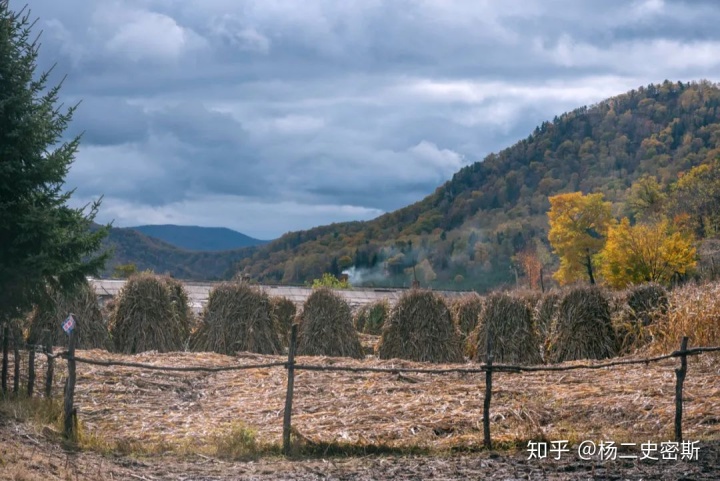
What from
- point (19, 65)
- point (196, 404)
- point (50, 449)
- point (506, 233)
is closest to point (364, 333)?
point (196, 404)

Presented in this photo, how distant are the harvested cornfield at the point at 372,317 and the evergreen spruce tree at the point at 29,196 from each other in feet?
40.6

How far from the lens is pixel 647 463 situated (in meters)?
9.48

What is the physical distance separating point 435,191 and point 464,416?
429 ft

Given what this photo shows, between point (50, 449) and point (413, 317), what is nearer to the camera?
point (50, 449)

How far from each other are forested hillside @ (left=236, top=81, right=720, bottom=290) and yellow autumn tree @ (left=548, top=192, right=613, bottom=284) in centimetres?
1572

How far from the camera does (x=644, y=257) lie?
156 feet

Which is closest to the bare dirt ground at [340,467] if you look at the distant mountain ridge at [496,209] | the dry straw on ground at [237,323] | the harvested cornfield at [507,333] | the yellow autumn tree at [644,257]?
the harvested cornfield at [507,333]

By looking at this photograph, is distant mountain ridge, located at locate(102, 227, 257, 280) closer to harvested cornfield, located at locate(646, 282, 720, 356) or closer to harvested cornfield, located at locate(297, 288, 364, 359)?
harvested cornfield, located at locate(297, 288, 364, 359)

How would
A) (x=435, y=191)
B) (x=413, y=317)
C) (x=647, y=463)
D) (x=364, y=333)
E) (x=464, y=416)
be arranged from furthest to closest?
(x=435, y=191)
(x=364, y=333)
(x=413, y=317)
(x=464, y=416)
(x=647, y=463)

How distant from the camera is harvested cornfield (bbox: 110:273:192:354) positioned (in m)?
19.4

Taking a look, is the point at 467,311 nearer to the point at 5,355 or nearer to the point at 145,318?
the point at 145,318

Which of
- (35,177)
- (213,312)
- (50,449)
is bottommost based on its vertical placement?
(50,449)

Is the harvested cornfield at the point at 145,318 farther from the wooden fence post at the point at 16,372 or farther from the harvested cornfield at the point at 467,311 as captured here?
the wooden fence post at the point at 16,372

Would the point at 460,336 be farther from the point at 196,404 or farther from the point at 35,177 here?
the point at 35,177
